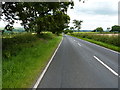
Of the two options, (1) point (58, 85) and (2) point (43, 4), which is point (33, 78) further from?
(2) point (43, 4)

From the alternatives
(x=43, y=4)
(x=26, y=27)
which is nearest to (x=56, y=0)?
(x=43, y=4)

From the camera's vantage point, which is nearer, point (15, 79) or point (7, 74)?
point (15, 79)

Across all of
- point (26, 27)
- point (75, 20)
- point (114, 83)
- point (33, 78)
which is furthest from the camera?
point (75, 20)

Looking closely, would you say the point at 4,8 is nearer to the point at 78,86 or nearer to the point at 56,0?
the point at 56,0

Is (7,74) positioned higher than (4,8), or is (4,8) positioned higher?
(4,8)

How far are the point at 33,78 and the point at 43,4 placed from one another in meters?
9.22

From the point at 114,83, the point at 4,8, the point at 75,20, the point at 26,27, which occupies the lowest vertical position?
the point at 114,83

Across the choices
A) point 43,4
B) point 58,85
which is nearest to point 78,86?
point 58,85

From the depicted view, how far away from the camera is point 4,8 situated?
18.4 m

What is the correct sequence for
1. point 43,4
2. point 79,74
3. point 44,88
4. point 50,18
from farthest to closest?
1. point 50,18
2. point 43,4
3. point 79,74
4. point 44,88

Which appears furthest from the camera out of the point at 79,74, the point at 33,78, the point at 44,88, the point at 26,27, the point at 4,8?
the point at 26,27

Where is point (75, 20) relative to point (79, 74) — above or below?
above

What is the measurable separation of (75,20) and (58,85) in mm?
120163

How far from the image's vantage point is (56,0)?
1592cm
